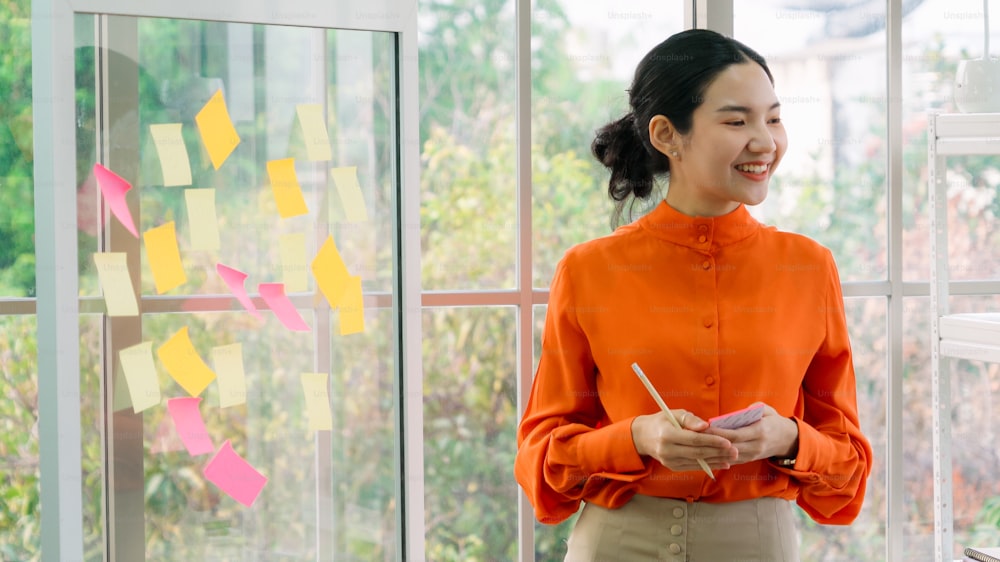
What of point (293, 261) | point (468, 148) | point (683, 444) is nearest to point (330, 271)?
point (293, 261)

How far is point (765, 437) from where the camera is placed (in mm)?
1167

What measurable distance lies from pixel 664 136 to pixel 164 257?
34.8 inches

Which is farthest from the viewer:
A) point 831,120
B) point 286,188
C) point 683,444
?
point 831,120

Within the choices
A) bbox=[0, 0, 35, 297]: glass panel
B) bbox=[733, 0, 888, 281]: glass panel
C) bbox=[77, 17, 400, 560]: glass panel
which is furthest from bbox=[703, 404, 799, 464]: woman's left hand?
bbox=[0, 0, 35, 297]: glass panel

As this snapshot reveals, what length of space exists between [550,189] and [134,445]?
109cm

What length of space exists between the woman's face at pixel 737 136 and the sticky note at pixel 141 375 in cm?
98

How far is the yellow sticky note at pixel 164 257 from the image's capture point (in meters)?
1.60

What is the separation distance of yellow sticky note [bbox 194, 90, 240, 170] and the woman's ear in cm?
76

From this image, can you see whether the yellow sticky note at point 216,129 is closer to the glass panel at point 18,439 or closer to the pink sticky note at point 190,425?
the pink sticky note at point 190,425

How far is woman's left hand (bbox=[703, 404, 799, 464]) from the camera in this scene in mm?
1157

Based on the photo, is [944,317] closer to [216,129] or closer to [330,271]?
[330,271]

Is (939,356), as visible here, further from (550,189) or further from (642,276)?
(642,276)

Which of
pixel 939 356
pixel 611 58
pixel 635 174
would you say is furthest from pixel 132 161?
pixel 939 356

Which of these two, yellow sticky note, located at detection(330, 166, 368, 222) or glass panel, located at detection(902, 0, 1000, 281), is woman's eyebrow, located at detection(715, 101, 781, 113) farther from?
glass panel, located at detection(902, 0, 1000, 281)
